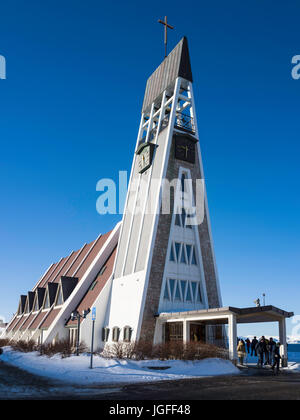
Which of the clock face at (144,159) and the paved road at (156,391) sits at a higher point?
Answer: the clock face at (144,159)

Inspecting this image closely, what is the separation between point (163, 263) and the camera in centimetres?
2898

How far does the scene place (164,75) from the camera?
3697 centimetres

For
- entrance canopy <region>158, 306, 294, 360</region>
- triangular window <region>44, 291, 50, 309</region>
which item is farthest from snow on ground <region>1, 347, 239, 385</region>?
triangular window <region>44, 291, 50, 309</region>

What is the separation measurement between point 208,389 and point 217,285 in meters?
18.1

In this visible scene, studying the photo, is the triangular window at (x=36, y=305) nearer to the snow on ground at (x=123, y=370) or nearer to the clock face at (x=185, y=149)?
the snow on ground at (x=123, y=370)

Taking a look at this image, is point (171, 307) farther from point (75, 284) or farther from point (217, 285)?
point (75, 284)

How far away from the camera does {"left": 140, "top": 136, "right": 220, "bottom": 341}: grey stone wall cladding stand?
27406 millimetres

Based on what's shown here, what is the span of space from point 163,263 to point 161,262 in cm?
19

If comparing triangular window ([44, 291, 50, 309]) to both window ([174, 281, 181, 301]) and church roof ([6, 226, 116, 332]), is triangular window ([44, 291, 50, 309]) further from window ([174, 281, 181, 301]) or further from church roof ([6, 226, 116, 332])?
window ([174, 281, 181, 301])

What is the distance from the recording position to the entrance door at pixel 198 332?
27.8 m

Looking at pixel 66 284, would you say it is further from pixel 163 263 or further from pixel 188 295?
pixel 188 295

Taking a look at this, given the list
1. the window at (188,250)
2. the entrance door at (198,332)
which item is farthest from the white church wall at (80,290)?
the entrance door at (198,332)

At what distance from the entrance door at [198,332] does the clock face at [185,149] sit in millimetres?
13623
